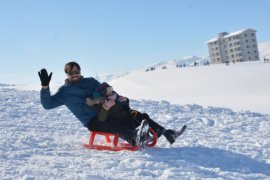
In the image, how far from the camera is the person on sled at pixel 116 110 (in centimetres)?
563

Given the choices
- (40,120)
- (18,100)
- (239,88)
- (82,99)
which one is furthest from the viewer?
(239,88)

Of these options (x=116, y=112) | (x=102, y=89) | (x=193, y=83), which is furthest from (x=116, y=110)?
(x=193, y=83)

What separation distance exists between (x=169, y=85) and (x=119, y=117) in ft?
110

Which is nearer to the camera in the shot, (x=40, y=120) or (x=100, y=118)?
(x=100, y=118)

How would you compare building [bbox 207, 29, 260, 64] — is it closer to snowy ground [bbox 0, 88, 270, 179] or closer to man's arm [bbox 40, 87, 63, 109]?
snowy ground [bbox 0, 88, 270, 179]

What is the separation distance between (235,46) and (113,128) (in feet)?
338

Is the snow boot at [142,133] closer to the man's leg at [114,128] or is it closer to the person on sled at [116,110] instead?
the man's leg at [114,128]

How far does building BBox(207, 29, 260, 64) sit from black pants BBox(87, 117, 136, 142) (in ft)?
333

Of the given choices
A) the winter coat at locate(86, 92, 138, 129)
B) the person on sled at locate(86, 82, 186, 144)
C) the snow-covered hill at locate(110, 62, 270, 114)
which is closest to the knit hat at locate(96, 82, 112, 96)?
the person on sled at locate(86, 82, 186, 144)

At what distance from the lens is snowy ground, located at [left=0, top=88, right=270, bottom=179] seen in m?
4.47

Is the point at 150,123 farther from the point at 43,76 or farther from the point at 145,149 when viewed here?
the point at 43,76

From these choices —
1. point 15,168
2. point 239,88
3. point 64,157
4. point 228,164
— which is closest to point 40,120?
point 64,157

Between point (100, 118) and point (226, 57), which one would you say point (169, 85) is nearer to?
point (100, 118)

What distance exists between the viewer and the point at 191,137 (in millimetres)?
7059
